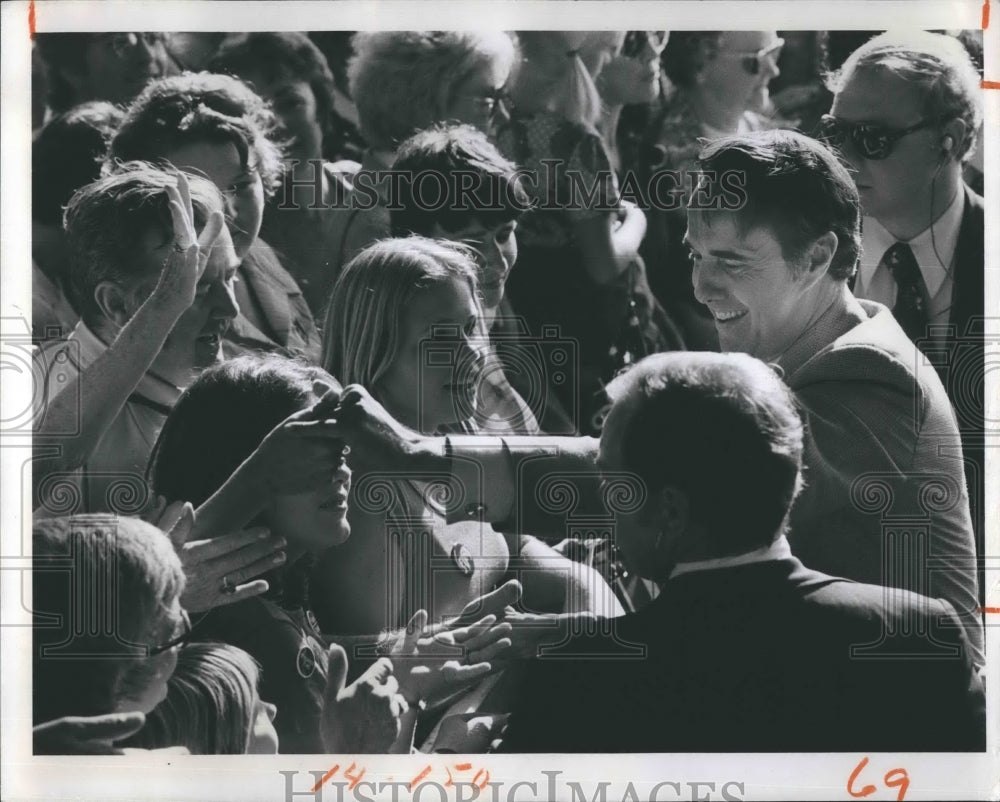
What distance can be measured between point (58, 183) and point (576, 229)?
60.3 inches

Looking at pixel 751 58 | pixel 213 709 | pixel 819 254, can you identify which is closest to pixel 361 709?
pixel 213 709

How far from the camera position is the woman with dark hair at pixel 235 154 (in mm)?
3191

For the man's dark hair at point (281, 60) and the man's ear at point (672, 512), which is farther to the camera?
the man's dark hair at point (281, 60)

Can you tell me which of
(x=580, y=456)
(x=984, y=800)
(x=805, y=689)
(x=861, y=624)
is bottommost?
(x=984, y=800)

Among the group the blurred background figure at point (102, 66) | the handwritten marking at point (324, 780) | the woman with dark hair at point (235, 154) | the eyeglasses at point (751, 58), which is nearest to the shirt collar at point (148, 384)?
the woman with dark hair at point (235, 154)

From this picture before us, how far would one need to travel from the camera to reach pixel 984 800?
3240 millimetres

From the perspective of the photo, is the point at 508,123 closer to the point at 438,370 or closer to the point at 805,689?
the point at 438,370

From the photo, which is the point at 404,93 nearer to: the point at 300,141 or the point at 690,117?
the point at 300,141

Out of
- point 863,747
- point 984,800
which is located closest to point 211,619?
point 863,747

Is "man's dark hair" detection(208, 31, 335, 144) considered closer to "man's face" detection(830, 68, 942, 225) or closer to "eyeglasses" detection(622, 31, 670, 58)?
"eyeglasses" detection(622, 31, 670, 58)

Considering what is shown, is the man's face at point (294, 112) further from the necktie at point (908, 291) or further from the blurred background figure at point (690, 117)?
the necktie at point (908, 291)

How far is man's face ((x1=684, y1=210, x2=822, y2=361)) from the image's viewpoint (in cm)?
319

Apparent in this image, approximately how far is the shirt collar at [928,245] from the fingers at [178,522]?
2.09 m

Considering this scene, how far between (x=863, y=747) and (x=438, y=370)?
1.66 metres
